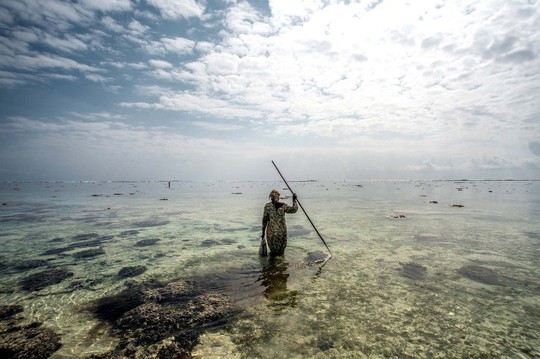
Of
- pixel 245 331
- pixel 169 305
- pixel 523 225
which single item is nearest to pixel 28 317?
pixel 169 305

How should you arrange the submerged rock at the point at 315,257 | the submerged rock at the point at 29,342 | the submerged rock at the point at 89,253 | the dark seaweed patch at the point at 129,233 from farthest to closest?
the dark seaweed patch at the point at 129,233 < the submerged rock at the point at 89,253 < the submerged rock at the point at 315,257 < the submerged rock at the point at 29,342

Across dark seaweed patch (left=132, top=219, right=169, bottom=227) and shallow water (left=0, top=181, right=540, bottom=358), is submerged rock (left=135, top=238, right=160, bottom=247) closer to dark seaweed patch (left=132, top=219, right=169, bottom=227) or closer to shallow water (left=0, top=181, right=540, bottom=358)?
shallow water (left=0, top=181, right=540, bottom=358)

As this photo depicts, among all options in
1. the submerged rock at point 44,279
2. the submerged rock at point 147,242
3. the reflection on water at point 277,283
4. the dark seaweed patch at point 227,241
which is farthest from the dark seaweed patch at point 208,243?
the submerged rock at point 44,279

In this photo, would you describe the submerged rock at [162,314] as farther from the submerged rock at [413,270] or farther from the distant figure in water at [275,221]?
the submerged rock at [413,270]

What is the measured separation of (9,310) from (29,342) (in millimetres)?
2526

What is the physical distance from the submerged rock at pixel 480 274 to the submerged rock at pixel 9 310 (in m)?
15.2

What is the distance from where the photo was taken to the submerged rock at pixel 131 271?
1070cm

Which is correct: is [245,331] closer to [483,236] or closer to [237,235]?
[237,235]

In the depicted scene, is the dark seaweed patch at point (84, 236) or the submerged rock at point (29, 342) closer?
the submerged rock at point (29, 342)

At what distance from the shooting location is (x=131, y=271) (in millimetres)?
11102

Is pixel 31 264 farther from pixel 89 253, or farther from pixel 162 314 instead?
pixel 162 314

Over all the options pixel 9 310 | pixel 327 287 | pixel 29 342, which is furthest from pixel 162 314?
pixel 327 287

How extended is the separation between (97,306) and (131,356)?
3.31 metres

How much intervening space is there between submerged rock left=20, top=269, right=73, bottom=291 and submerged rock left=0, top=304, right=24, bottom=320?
1439 millimetres
